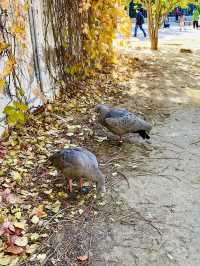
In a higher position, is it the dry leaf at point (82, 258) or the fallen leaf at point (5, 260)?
the fallen leaf at point (5, 260)

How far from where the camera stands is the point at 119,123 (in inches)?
185

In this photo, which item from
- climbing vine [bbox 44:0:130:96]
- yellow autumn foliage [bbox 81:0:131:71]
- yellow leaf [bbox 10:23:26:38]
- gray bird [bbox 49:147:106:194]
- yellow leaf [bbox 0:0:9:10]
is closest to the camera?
gray bird [bbox 49:147:106:194]

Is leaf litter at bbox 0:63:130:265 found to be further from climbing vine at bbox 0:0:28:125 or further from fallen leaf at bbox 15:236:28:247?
climbing vine at bbox 0:0:28:125

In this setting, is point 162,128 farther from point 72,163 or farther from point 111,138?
point 72,163

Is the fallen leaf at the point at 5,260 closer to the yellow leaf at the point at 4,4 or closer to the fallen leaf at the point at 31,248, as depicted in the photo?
the fallen leaf at the point at 31,248

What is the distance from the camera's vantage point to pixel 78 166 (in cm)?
358

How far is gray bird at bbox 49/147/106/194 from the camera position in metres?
3.60

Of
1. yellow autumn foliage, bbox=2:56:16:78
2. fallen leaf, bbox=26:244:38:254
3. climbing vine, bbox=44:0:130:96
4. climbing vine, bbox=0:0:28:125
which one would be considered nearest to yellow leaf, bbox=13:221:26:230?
fallen leaf, bbox=26:244:38:254

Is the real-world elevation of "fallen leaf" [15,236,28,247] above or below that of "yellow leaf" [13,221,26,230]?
below

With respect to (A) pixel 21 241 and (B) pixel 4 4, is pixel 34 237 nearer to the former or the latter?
(A) pixel 21 241

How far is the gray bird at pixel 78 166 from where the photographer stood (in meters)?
3.60

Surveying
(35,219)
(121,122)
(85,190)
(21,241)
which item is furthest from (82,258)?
(121,122)

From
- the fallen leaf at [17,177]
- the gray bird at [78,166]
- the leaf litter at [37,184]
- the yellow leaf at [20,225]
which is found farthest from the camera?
the fallen leaf at [17,177]

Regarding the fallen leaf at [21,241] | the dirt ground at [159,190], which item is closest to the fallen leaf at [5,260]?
the fallen leaf at [21,241]
